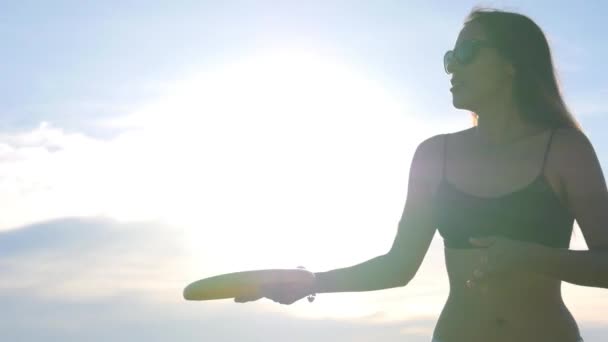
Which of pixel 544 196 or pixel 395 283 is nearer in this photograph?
pixel 544 196

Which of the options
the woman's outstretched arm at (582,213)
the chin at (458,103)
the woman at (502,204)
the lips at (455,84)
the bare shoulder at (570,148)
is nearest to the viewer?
the woman's outstretched arm at (582,213)

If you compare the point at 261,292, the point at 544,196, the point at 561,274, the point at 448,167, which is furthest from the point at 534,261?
the point at 261,292

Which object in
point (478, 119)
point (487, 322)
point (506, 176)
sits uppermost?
point (478, 119)

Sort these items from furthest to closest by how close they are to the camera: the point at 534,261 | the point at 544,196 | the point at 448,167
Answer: the point at 448,167 < the point at 544,196 < the point at 534,261

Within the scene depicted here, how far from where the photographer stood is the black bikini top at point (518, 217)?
23.4 feet

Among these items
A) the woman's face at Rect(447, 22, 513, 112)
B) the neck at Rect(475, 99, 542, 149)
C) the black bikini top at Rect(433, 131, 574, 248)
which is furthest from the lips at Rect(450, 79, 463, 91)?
the black bikini top at Rect(433, 131, 574, 248)

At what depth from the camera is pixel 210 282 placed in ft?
24.1

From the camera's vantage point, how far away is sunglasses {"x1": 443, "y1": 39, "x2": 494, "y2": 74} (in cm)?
771

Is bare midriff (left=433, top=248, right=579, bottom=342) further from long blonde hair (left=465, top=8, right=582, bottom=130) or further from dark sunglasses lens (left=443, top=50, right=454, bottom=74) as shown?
dark sunglasses lens (left=443, top=50, right=454, bottom=74)

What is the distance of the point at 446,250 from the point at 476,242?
929mm

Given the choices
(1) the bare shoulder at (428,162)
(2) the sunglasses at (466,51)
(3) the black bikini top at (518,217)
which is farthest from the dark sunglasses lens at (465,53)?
(3) the black bikini top at (518,217)

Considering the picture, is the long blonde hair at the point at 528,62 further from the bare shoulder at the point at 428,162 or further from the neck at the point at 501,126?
the bare shoulder at the point at 428,162

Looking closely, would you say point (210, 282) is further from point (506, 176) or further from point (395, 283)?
point (506, 176)

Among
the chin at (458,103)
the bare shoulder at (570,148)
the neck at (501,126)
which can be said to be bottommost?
the bare shoulder at (570,148)
